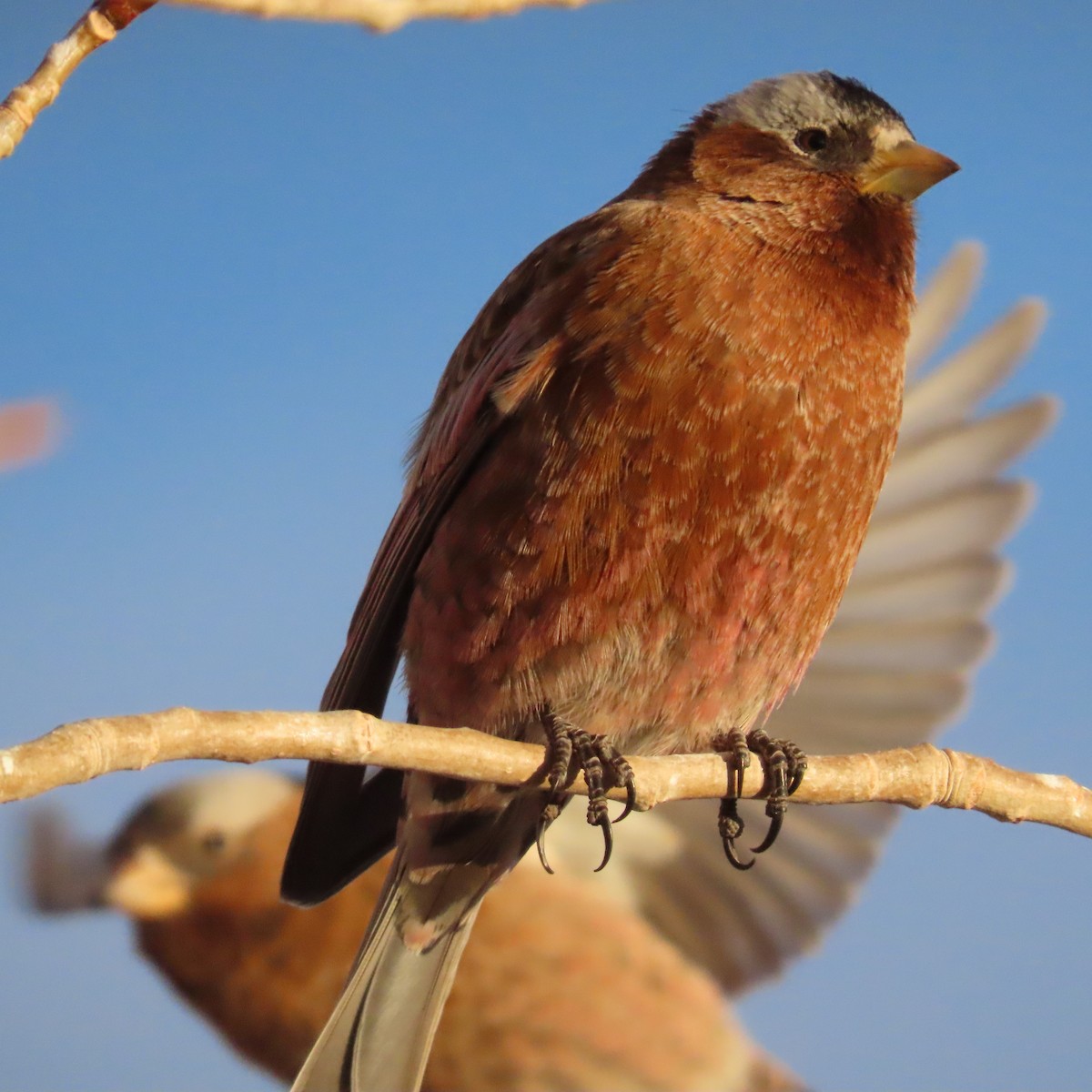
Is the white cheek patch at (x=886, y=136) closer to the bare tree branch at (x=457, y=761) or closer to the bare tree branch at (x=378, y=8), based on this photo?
the bare tree branch at (x=457, y=761)

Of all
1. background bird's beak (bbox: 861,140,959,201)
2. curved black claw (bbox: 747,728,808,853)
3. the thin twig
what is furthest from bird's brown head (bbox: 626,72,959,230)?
the thin twig

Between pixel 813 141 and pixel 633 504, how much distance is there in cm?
82

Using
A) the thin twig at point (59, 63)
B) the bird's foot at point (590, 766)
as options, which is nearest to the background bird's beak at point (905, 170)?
the bird's foot at point (590, 766)

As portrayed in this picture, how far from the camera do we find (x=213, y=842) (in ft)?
11.3

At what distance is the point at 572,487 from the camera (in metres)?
1.78

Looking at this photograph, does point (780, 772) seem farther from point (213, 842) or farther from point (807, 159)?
point (213, 842)

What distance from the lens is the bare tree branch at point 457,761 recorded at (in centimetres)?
105

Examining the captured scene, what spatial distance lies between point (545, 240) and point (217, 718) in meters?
1.36

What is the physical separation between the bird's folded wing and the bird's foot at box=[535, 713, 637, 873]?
134 cm

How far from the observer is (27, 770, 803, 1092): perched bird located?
10.4 ft

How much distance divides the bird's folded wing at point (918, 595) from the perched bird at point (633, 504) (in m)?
1.05

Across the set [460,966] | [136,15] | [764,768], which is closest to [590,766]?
[764,768]

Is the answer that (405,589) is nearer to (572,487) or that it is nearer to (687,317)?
(572,487)

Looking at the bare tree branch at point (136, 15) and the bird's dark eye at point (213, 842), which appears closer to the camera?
the bare tree branch at point (136, 15)
